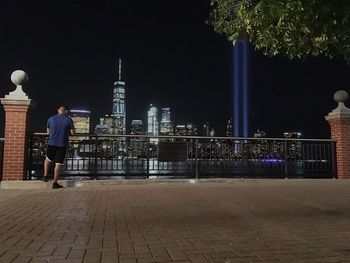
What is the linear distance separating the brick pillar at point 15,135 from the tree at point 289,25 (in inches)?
268

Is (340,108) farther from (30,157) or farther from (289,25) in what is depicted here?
(289,25)

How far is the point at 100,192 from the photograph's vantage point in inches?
428

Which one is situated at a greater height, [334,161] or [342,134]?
[342,134]

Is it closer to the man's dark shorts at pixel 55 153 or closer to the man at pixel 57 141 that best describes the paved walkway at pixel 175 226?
the man at pixel 57 141

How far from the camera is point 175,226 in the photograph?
6.45 metres

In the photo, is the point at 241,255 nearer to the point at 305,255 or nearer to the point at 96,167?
the point at 305,255

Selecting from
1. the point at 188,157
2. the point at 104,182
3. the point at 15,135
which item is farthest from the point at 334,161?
the point at 15,135

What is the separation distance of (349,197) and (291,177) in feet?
16.2

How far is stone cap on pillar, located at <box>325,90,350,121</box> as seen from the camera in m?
14.6

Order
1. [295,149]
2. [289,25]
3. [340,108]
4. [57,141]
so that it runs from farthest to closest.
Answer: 1. [295,149]
2. [340,108]
3. [57,141]
4. [289,25]

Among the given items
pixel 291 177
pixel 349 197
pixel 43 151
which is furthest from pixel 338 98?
pixel 43 151

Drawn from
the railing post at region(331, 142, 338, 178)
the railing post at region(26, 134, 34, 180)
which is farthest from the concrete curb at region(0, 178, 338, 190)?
the railing post at region(331, 142, 338, 178)

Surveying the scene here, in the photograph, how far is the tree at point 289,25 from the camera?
548 centimetres

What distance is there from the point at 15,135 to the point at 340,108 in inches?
371
